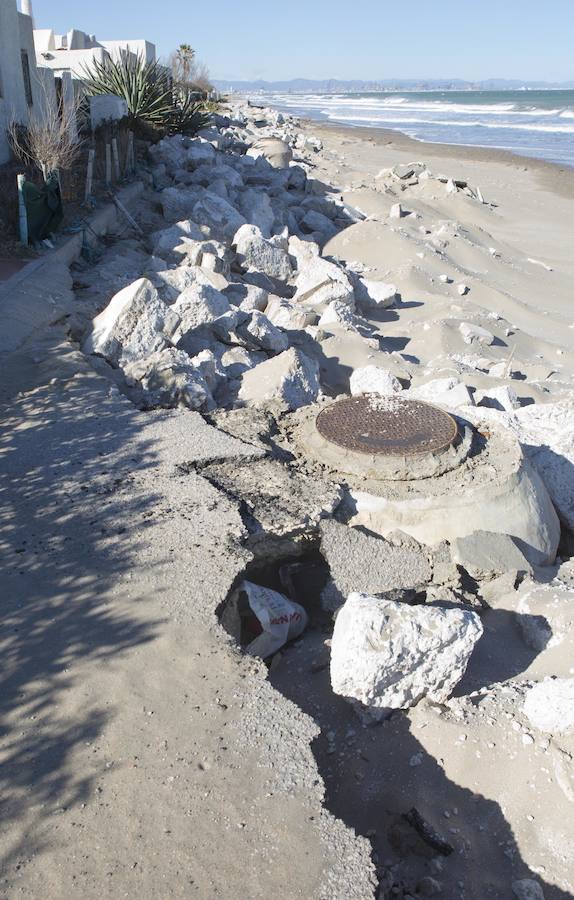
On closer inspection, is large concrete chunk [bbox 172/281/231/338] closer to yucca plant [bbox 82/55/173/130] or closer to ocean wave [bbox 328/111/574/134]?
yucca plant [bbox 82/55/173/130]

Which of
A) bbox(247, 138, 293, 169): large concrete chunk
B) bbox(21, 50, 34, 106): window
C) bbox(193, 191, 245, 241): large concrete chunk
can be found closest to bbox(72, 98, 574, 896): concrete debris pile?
bbox(193, 191, 245, 241): large concrete chunk

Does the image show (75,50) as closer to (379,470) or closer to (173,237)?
(173,237)

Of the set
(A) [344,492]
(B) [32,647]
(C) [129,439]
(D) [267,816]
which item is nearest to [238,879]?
(D) [267,816]

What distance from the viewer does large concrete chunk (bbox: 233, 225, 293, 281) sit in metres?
11.8

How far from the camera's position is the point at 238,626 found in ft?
14.1

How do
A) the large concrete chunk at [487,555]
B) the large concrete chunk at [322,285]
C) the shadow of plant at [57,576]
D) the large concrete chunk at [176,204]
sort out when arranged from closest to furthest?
1. the shadow of plant at [57,576]
2. the large concrete chunk at [487,555]
3. the large concrete chunk at [322,285]
4. the large concrete chunk at [176,204]

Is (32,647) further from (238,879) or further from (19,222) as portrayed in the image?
(19,222)

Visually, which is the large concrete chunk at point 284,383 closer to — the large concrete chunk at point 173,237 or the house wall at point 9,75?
the large concrete chunk at point 173,237

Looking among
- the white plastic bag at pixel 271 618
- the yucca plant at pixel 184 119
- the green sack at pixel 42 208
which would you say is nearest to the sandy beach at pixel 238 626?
the white plastic bag at pixel 271 618

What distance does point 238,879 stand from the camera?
2730mm

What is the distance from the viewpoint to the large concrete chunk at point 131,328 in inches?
271

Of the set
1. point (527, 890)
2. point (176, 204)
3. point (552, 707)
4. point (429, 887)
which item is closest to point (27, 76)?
point (176, 204)

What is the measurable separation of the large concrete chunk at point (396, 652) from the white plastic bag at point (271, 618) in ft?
1.97

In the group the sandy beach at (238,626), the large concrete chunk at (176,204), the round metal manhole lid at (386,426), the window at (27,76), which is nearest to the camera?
the sandy beach at (238,626)
